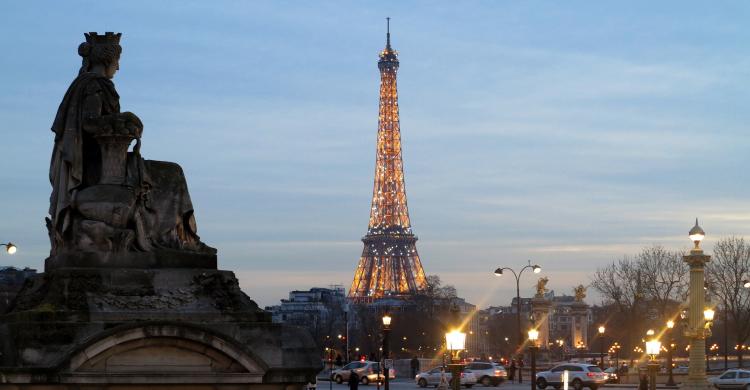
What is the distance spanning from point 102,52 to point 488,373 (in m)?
51.7

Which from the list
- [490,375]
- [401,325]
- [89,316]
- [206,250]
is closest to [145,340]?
[89,316]

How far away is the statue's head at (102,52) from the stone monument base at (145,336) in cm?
330

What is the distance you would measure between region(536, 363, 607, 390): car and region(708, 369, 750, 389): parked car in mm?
4818

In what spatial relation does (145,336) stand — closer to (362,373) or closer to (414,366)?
(362,373)

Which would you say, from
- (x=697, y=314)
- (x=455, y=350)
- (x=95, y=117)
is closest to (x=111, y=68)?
(x=95, y=117)

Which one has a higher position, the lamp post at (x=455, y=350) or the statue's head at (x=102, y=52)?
the statue's head at (x=102, y=52)

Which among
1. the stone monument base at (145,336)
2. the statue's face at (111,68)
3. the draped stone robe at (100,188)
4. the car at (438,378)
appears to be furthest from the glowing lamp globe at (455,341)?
the car at (438,378)

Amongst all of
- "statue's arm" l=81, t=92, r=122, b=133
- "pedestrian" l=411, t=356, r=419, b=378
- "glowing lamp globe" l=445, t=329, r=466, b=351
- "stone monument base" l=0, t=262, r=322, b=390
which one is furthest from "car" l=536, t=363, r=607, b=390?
"statue's arm" l=81, t=92, r=122, b=133

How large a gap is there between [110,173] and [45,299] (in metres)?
2.12

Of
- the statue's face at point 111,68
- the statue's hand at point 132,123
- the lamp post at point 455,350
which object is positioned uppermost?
the statue's face at point 111,68

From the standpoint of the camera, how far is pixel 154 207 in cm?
2245

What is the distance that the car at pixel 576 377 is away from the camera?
215 feet

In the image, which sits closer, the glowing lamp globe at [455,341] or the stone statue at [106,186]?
the stone statue at [106,186]

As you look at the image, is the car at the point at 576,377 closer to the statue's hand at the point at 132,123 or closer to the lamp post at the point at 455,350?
the lamp post at the point at 455,350
